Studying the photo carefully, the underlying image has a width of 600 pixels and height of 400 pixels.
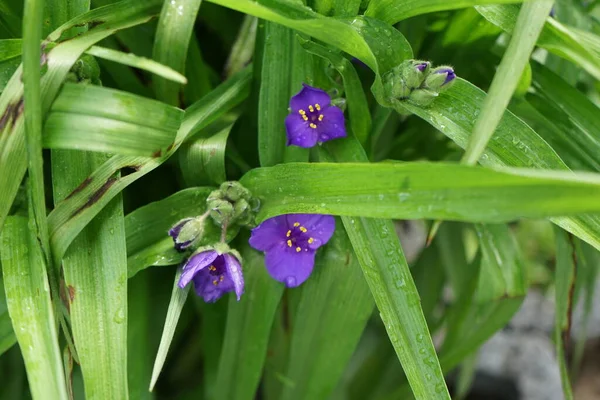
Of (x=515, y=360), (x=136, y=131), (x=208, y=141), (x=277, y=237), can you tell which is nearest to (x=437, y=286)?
(x=515, y=360)

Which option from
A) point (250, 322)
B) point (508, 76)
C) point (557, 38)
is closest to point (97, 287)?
point (250, 322)

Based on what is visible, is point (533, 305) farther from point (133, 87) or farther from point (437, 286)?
point (133, 87)

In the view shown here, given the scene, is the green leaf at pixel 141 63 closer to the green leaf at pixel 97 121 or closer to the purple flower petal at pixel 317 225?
the green leaf at pixel 97 121

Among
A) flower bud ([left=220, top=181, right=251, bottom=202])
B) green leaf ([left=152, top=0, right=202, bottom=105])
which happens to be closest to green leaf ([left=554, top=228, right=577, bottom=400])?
flower bud ([left=220, top=181, right=251, bottom=202])

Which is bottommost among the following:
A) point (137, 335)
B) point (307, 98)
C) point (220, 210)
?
point (137, 335)

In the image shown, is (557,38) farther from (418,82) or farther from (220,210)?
(220,210)

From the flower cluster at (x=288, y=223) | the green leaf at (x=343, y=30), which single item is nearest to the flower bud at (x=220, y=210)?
the flower cluster at (x=288, y=223)
